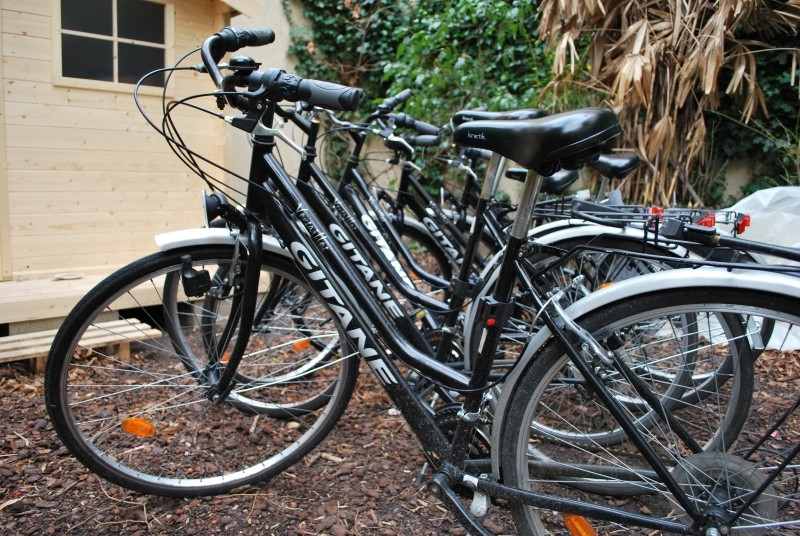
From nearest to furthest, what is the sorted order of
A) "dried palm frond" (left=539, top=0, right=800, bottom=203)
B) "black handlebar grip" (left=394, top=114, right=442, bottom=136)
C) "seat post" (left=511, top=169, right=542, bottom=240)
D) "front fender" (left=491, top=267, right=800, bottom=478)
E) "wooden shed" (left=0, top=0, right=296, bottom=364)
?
"front fender" (left=491, top=267, right=800, bottom=478) < "seat post" (left=511, top=169, right=542, bottom=240) < "black handlebar grip" (left=394, top=114, right=442, bottom=136) < "wooden shed" (left=0, top=0, right=296, bottom=364) < "dried palm frond" (left=539, top=0, right=800, bottom=203)

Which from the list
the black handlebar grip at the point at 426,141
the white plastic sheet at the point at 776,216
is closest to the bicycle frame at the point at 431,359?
the black handlebar grip at the point at 426,141

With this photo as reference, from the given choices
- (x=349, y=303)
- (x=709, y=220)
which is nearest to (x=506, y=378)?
(x=349, y=303)

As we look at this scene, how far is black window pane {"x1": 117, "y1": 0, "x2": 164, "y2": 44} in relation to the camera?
3738 millimetres

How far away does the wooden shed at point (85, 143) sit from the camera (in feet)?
11.0

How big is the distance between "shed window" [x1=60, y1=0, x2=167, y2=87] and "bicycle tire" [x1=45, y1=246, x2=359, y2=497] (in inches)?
67.4

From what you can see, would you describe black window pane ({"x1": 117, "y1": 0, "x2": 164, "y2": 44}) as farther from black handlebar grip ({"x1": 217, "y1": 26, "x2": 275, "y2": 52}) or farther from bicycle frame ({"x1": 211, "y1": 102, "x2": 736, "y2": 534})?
bicycle frame ({"x1": 211, "y1": 102, "x2": 736, "y2": 534})

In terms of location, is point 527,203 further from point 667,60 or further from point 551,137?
point 667,60

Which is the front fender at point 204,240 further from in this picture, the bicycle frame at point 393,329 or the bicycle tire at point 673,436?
the bicycle tire at point 673,436

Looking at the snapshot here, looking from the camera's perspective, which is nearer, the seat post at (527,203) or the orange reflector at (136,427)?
the seat post at (527,203)

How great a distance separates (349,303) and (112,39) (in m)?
3.00

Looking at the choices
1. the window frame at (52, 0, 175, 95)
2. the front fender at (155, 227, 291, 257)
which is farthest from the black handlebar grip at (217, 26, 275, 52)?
the window frame at (52, 0, 175, 95)

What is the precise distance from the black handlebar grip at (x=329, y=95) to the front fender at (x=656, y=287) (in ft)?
2.65

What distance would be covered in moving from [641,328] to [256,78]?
133 cm

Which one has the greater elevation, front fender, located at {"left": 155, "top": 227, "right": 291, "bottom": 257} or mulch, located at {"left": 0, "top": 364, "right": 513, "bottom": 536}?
front fender, located at {"left": 155, "top": 227, "right": 291, "bottom": 257}
